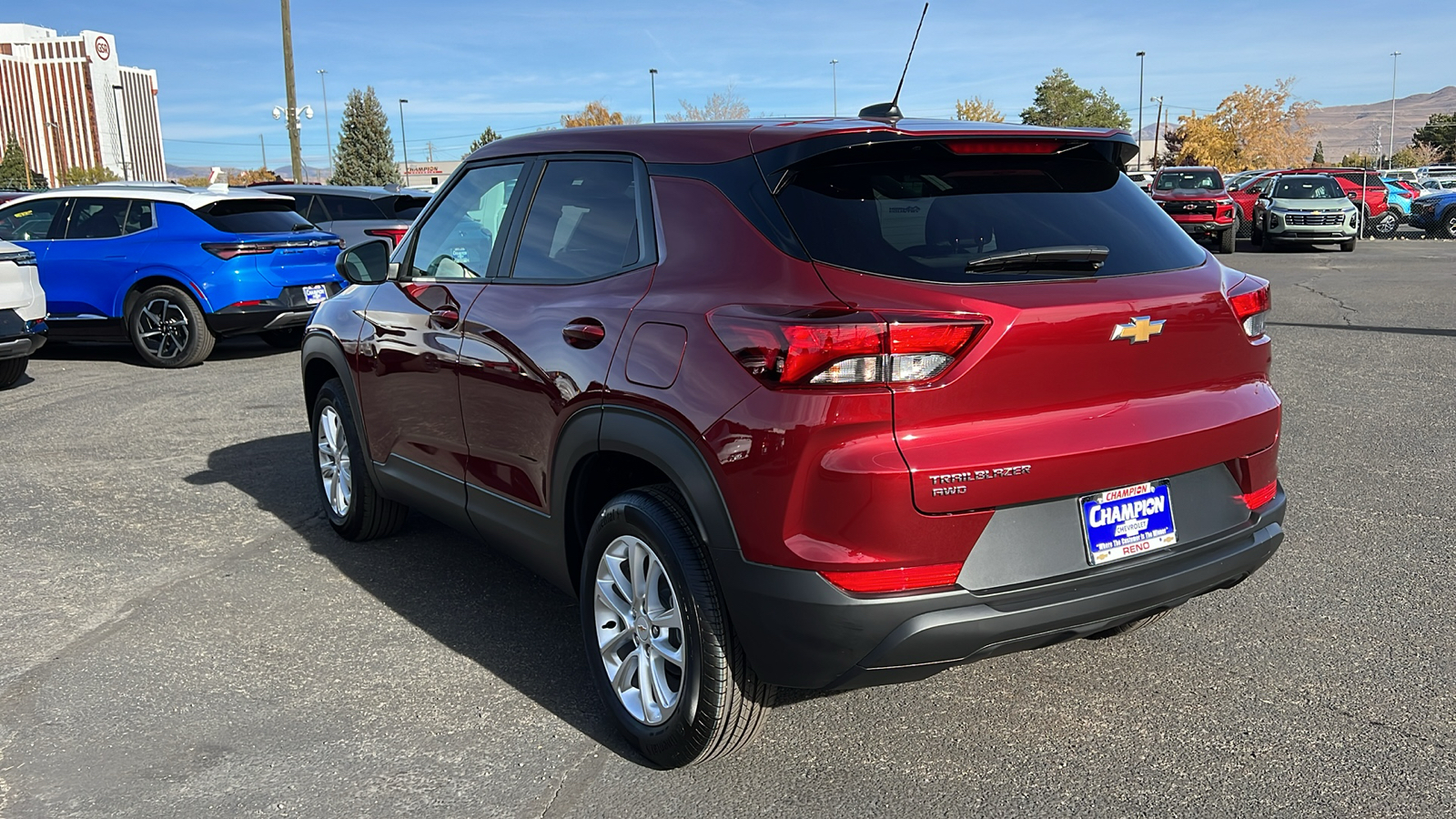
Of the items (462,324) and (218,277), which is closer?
(462,324)

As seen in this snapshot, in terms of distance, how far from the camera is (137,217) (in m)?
11.2

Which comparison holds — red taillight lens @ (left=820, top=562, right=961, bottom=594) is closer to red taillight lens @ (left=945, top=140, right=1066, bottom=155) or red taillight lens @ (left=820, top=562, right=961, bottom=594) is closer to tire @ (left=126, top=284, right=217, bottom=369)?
red taillight lens @ (left=945, top=140, right=1066, bottom=155)

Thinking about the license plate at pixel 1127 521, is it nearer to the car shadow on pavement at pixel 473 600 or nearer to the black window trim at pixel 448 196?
the car shadow on pavement at pixel 473 600

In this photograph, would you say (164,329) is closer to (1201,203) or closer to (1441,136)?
(1201,203)

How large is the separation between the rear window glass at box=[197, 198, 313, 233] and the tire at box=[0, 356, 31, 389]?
206cm

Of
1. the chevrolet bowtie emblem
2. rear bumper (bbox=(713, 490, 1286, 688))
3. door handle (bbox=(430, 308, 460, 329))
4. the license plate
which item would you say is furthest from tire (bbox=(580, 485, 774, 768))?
the chevrolet bowtie emblem

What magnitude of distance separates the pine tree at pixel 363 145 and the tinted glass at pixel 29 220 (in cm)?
5904

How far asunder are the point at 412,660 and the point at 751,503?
1809 mm

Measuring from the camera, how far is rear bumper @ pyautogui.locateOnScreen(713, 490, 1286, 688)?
8.89 ft

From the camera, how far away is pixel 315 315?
5379 mm

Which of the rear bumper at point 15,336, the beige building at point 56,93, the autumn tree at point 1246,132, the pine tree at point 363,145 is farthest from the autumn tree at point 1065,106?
the beige building at point 56,93

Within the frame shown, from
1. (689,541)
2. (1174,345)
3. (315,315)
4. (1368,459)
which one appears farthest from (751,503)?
(1368,459)

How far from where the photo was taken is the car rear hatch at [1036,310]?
2697mm

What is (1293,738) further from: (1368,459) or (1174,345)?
(1368,459)
